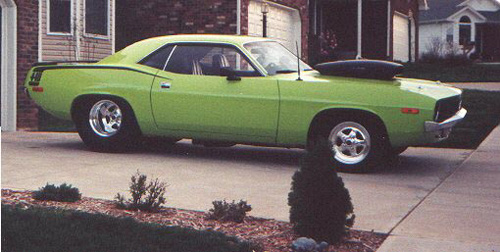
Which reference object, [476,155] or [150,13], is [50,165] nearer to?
[476,155]

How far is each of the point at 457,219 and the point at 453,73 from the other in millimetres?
20407

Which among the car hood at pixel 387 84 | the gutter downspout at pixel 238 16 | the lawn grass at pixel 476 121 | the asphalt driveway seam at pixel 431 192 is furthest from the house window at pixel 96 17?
the asphalt driveway seam at pixel 431 192

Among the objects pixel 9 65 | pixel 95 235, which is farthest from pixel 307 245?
pixel 9 65

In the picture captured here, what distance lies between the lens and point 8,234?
16.4 ft

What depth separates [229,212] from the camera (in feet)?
19.2

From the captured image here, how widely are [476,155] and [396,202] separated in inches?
150

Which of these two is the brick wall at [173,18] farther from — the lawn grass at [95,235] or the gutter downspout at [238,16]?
the lawn grass at [95,235]

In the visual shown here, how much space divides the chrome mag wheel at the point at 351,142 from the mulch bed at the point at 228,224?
2.88 m

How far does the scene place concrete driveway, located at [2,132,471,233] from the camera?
677 centimetres

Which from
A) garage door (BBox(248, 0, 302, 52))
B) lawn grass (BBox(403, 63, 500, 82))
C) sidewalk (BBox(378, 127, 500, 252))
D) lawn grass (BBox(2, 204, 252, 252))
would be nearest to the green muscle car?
sidewalk (BBox(378, 127, 500, 252))

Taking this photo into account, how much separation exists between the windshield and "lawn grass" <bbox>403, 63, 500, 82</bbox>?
1450 cm

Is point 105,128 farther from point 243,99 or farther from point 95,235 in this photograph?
point 95,235

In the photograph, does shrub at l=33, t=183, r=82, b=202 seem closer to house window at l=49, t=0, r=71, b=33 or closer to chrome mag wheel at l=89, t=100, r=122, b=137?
chrome mag wheel at l=89, t=100, r=122, b=137

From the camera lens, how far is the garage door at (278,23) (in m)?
19.9
